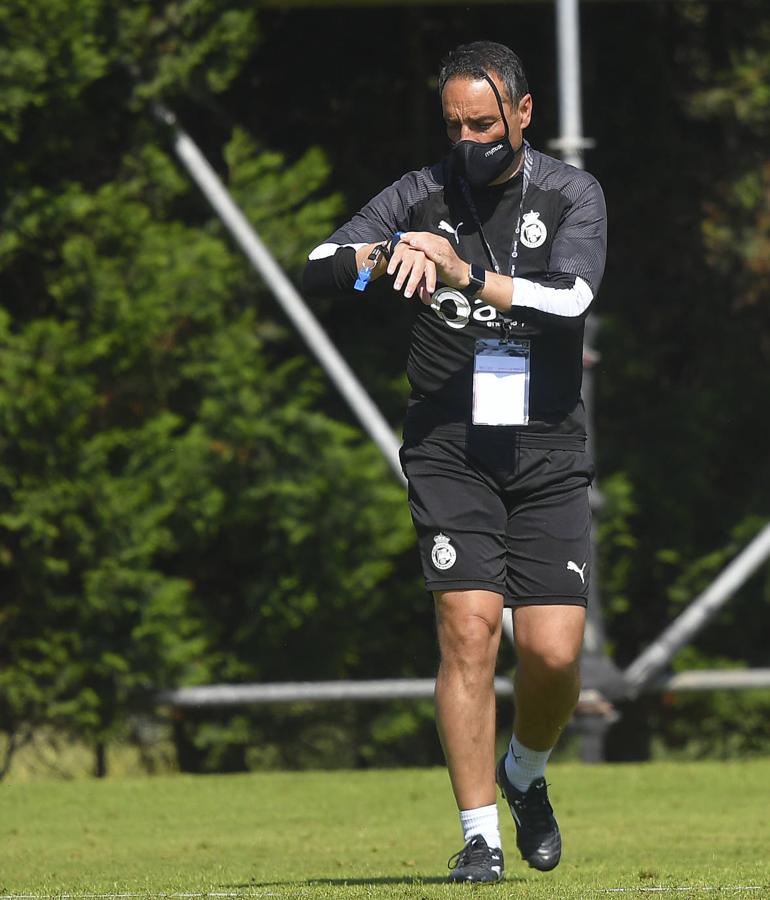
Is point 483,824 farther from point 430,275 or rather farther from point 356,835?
point 356,835

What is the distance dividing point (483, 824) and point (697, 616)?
5.15 metres

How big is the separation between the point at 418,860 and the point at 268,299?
5.50 meters

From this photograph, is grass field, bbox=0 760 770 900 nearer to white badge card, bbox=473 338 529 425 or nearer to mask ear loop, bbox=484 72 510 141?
white badge card, bbox=473 338 529 425

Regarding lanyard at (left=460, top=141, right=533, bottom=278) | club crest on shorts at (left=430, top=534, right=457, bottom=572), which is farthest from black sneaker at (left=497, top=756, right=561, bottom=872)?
lanyard at (left=460, top=141, right=533, bottom=278)

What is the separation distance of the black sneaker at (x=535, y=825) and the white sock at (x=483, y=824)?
289 mm

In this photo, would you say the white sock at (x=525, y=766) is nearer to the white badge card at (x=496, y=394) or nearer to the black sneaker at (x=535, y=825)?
the black sneaker at (x=535, y=825)

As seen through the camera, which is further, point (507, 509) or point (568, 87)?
point (568, 87)

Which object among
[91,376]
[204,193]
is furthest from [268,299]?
[91,376]

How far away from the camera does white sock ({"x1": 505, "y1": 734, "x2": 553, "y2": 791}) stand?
4.75 m

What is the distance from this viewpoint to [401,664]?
34.8ft

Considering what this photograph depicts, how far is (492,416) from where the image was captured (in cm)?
447

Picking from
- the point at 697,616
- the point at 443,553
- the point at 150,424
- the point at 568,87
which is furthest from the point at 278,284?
the point at 443,553

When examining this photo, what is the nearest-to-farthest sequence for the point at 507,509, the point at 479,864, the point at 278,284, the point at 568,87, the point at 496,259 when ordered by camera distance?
1. the point at 479,864
2. the point at 496,259
3. the point at 507,509
4. the point at 568,87
5. the point at 278,284

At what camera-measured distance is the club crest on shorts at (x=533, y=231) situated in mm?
4539
